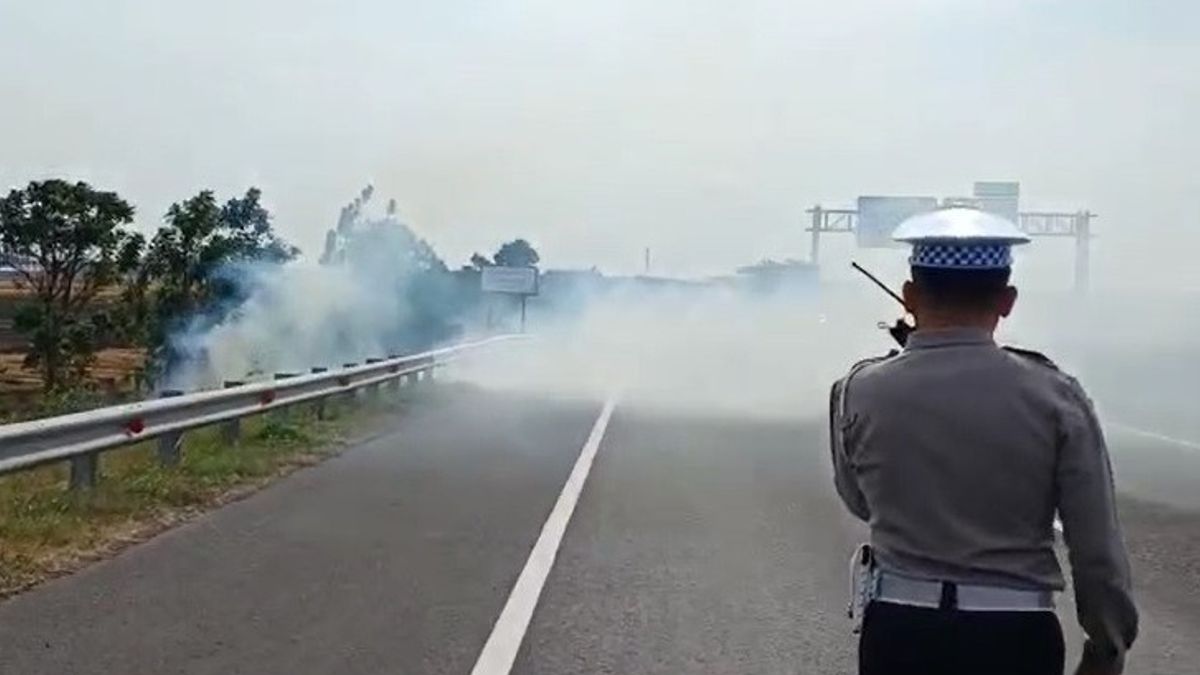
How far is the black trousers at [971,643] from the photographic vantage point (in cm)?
368

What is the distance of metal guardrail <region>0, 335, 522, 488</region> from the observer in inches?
450

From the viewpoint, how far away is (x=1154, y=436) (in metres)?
26.1

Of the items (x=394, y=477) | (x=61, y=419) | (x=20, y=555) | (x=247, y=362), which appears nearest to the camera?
(x=20, y=555)

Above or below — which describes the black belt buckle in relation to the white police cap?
below

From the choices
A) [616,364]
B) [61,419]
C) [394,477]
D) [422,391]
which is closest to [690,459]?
[394,477]

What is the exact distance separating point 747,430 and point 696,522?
1156 cm

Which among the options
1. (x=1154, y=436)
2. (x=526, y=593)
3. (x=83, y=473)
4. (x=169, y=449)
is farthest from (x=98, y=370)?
(x=526, y=593)

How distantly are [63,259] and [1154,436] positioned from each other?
26366mm

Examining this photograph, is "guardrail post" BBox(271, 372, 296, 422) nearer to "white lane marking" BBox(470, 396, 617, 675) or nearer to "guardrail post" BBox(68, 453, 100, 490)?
"white lane marking" BBox(470, 396, 617, 675)

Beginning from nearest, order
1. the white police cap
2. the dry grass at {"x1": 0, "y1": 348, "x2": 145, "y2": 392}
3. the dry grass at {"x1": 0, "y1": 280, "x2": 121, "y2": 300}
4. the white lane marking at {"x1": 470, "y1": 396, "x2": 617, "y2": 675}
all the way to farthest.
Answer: the white police cap
the white lane marking at {"x1": 470, "y1": 396, "x2": 617, "y2": 675}
the dry grass at {"x1": 0, "y1": 348, "x2": 145, "y2": 392}
the dry grass at {"x1": 0, "y1": 280, "x2": 121, "y2": 300}

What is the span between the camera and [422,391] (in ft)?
101

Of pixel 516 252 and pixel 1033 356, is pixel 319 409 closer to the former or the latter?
pixel 1033 356

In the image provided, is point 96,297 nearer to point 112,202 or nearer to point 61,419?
point 112,202

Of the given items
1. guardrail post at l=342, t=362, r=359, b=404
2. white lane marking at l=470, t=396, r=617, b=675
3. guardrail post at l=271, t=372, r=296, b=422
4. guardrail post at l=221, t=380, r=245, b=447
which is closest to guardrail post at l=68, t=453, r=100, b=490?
white lane marking at l=470, t=396, r=617, b=675
